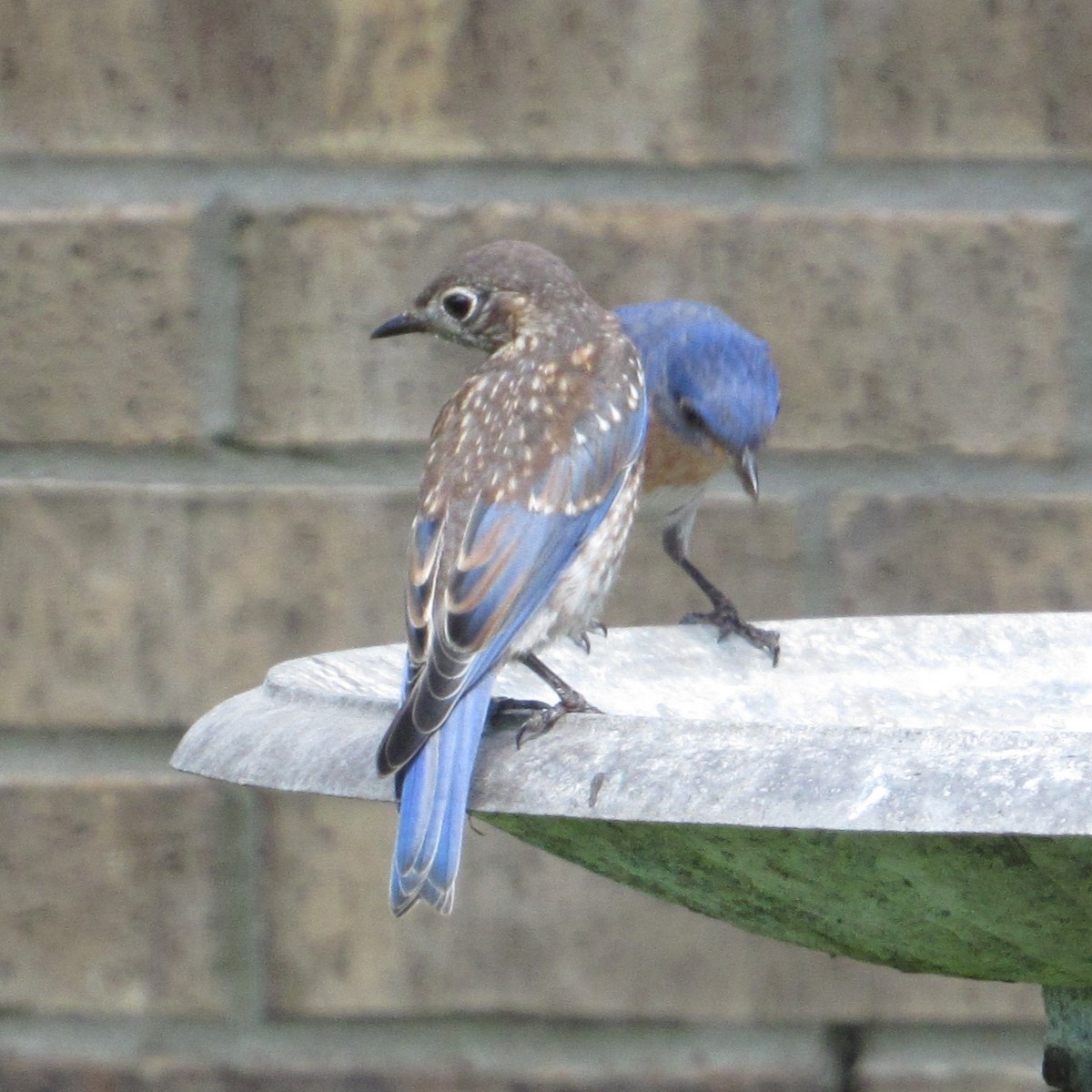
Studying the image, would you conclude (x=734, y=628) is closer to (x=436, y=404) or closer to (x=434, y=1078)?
(x=436, y=404)

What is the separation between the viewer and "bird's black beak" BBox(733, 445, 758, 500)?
83.7 inches

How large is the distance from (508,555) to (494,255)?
1.65 feet

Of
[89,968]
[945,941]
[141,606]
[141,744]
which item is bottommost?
[89,968]

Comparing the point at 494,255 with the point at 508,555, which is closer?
the point at 508,555

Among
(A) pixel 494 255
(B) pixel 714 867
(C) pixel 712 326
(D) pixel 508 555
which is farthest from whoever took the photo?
(C) pixel 712 326

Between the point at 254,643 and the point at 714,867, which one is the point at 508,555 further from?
the point at 254,643

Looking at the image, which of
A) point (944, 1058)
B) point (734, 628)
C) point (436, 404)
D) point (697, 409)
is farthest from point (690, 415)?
point (944, 1058)

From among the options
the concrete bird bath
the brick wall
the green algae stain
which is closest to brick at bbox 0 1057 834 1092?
the brick wall

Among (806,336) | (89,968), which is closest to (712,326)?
(806,336)

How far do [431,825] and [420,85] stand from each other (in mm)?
1201

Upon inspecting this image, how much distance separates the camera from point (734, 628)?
1.75m

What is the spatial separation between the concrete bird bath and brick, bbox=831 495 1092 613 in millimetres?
568

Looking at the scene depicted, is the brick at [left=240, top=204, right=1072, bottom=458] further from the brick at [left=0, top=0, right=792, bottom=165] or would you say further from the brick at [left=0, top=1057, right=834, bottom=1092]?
the brick at [left=0, top=1057, right=834, bottom=1092]

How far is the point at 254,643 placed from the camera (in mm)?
2230
